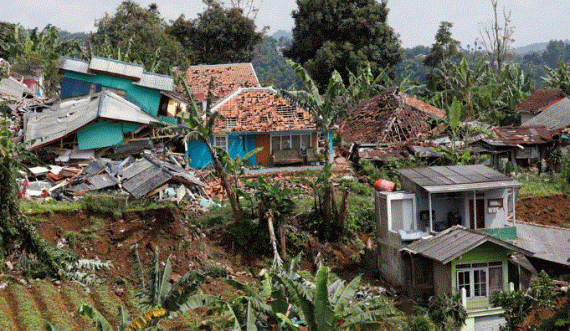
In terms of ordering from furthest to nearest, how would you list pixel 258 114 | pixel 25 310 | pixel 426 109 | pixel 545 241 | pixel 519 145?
pixel 426 109, pixel 519 145, pixel 258 114, pixel 545 241, pixel 25 310

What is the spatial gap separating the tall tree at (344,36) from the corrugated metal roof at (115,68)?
2092 cm

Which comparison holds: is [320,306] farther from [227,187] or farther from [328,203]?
[328,203]

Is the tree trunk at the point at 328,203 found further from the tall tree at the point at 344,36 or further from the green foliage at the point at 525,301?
the tall tree at the point at 344,36

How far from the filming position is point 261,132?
99.6 feet

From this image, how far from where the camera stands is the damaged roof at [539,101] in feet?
127

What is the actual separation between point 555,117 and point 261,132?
50.7 feet

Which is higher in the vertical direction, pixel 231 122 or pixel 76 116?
pixel 76 116

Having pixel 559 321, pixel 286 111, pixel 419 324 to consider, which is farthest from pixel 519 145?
pixel 559 321

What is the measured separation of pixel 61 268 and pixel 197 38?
114 feet

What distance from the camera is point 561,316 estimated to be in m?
14.8

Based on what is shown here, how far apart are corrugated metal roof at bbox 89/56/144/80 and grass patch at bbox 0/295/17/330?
47.9 ft

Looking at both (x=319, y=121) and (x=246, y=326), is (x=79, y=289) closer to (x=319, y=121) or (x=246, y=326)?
(x=246, y=326)

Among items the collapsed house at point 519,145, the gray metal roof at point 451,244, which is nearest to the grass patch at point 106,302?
the gray metal roof at point 451,244

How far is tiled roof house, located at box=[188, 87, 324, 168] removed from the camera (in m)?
30.3
